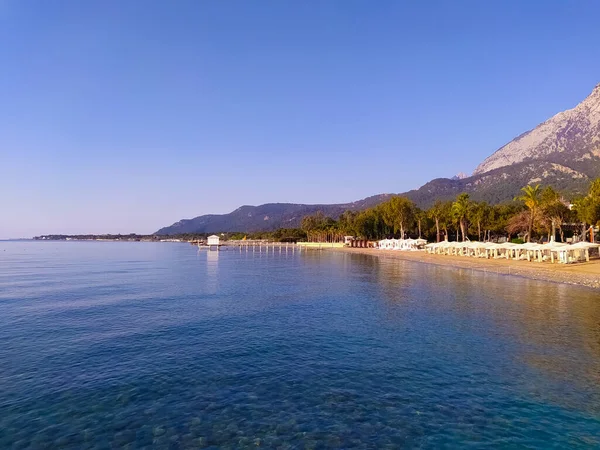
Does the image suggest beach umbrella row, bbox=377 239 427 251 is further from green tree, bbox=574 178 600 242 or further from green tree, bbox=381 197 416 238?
green tree, bbox=574 178 600 242

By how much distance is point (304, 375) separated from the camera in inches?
559

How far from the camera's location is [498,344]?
57.9ft

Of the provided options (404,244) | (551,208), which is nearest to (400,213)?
(404,244)

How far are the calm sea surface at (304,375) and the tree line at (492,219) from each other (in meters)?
46.9

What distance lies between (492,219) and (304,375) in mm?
96370

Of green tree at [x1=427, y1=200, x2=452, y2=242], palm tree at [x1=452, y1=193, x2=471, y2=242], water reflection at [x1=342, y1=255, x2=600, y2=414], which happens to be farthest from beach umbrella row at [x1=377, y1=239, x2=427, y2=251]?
water reflection at [x1=342, y1=255, x2=600, y2=414]

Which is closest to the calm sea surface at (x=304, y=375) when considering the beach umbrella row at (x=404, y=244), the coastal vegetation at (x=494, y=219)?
the coastal vegetation at (x=494, y=219)

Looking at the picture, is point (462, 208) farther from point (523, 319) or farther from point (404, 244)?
point (523, 319)

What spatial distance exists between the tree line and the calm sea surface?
46.9 meters

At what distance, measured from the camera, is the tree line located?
70.7 m

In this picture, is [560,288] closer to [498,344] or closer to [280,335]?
[498,344]

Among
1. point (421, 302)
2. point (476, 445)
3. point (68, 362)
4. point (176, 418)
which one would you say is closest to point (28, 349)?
point (68, 362)

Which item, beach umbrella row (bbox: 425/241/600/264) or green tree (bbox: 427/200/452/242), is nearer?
beach umbrella row (bbox: 425/241/600/264)

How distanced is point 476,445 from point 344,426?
3186 millimetres
